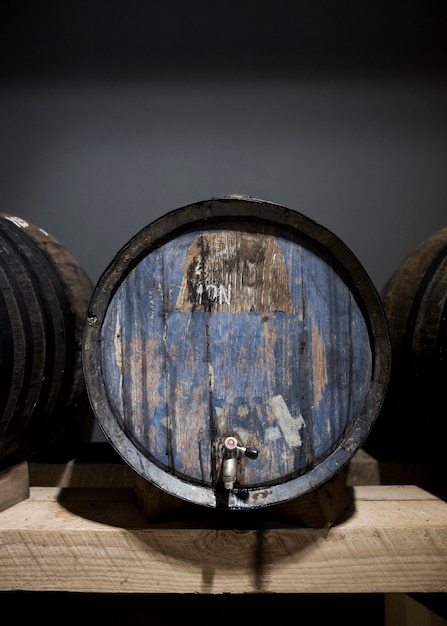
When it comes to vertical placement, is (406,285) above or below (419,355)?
above

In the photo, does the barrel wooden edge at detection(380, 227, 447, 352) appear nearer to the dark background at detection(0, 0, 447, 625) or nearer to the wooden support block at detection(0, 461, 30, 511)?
the dark background at detection(0, 0, 447, 625)

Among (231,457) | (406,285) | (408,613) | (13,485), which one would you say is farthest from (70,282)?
(408,613)

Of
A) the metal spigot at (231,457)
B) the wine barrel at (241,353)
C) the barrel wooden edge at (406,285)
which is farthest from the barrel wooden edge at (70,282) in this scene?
the barrel wooden edge at (406,285)

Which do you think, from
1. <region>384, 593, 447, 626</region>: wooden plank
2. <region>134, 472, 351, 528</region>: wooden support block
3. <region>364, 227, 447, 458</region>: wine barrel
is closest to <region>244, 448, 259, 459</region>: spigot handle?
<region>134, 472, 351, 528</region>: wooden support block

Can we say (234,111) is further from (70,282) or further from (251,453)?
(251,453)

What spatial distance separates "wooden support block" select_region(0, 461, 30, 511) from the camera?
1.31m

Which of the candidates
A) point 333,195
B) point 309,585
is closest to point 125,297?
point 309,585

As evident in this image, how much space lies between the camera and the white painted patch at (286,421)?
112 cm

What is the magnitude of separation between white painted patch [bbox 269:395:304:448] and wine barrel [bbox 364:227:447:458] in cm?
39

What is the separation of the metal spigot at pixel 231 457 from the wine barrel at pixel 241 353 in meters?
0.04

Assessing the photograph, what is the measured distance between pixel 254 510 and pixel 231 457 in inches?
9.2

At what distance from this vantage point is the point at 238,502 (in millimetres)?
1102

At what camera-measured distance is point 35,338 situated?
48.3 inches

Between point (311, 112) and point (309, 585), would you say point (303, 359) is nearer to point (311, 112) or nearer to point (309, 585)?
point (309, 585)
